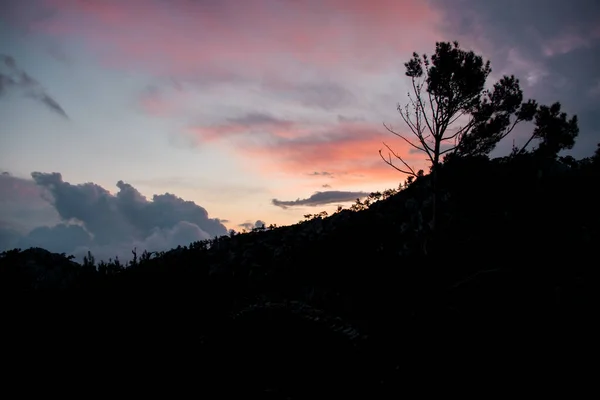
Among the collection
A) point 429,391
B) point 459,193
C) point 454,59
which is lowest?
point 429,391

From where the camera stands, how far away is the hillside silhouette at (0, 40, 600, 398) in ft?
15.1

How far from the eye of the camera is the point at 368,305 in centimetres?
919

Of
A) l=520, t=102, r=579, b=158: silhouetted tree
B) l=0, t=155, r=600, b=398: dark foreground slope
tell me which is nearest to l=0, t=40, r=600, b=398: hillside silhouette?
l=0, t=155, r=600, b=398: dark foreground slope

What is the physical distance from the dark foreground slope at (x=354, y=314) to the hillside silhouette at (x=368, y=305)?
0.09 ft

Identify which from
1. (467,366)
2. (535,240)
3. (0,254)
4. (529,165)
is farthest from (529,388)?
(529,165)

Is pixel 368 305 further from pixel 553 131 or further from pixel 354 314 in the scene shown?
pixel 553 131

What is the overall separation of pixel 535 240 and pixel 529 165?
6210 mm

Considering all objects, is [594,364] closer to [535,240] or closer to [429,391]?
[429,391]

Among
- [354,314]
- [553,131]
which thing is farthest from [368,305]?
[553,131]

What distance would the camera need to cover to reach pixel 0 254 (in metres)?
9.10

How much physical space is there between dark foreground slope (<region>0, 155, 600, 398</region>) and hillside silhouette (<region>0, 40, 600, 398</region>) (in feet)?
0.09

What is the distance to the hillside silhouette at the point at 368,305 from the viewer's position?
4594mm

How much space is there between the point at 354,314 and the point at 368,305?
57 centimetres

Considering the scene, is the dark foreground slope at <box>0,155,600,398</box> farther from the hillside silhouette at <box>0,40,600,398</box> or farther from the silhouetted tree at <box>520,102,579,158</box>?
the silhouetted tree at <box>520,102,579,158</box>
